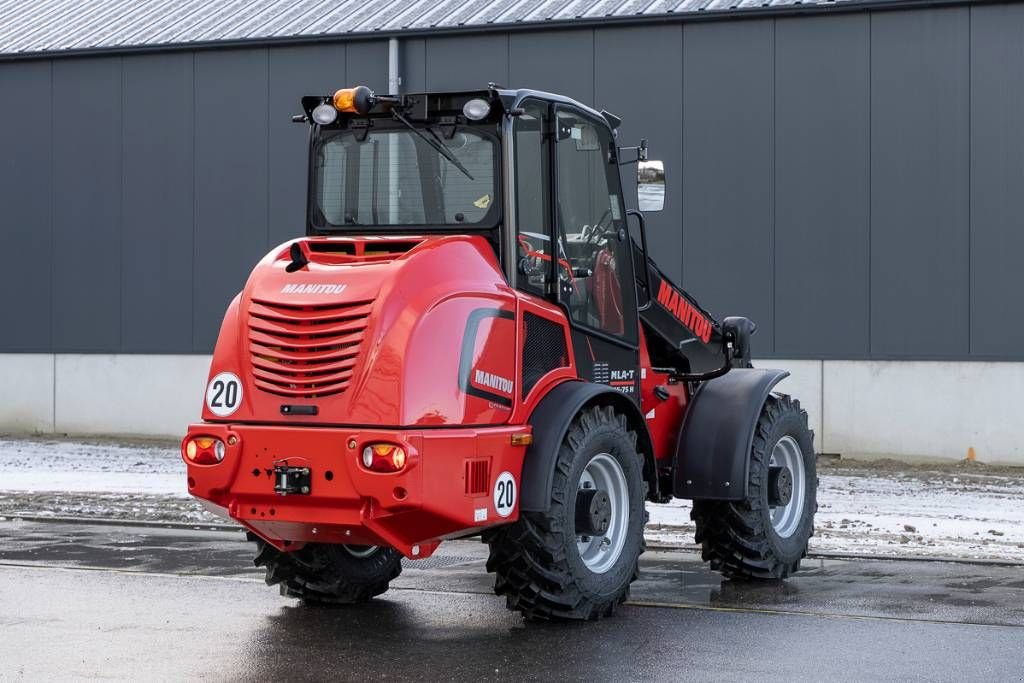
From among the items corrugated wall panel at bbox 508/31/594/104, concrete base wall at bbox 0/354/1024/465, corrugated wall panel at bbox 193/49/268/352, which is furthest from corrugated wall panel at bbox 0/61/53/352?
concrete base wall at bbox 0/354/1024/465

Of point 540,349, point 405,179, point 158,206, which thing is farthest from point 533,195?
point 158,206

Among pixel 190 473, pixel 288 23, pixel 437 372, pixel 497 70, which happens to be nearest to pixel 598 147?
pixel 437 372

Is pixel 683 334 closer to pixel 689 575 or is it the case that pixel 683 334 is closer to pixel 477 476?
pixel 689 575

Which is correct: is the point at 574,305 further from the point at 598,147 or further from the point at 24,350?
the point at 24,350

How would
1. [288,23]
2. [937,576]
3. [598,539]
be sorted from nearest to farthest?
[598,539] < [937,576] < [288,23]

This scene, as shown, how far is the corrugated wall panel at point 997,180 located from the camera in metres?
18.1

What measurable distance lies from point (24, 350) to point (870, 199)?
1234cm

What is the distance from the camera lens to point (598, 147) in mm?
9500

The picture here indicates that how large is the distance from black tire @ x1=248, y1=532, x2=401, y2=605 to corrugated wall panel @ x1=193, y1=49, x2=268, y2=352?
42.1 feet

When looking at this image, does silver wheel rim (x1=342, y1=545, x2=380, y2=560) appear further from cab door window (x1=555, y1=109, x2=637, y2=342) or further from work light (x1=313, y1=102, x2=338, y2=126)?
work light (x1=313, y1=102, x2=338, y2=126)

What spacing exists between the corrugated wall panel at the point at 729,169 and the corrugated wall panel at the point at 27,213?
9.55 m

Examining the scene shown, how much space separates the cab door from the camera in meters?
8.77

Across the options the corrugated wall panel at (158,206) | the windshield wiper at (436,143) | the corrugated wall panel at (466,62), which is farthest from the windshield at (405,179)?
the corrugated wall panel at (158,206)

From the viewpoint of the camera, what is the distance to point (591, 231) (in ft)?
30.7
